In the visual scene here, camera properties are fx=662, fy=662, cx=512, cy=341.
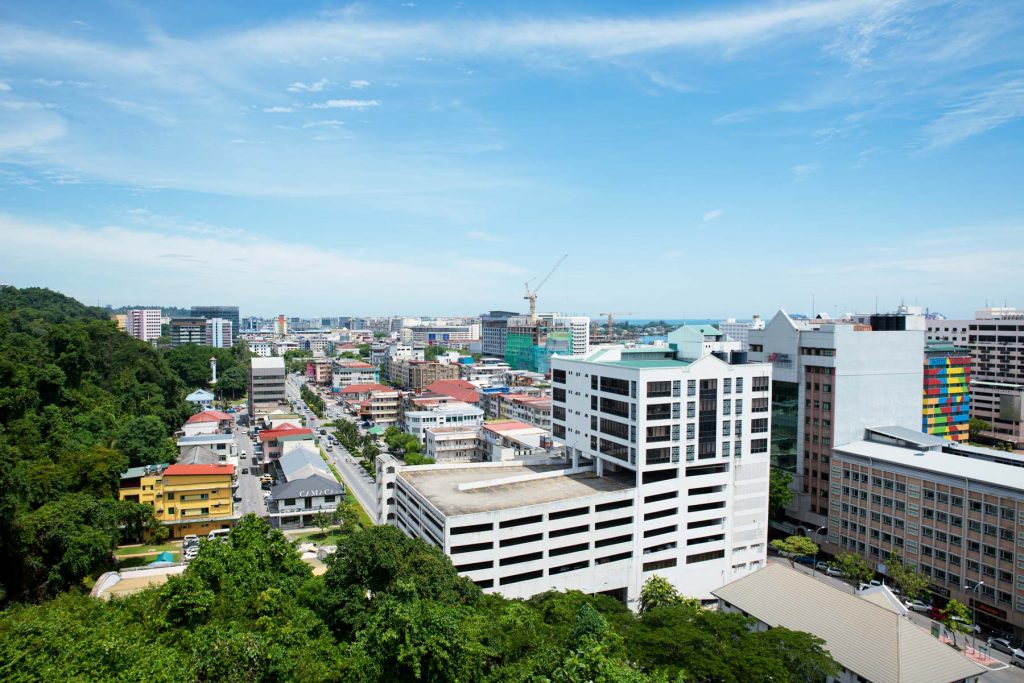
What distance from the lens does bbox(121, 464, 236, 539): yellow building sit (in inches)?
1837

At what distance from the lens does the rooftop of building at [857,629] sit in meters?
24.1

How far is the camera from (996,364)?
79.3m

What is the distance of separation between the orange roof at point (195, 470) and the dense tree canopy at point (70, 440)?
389 cm

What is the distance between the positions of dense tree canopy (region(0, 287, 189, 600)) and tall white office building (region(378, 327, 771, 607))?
687 inches

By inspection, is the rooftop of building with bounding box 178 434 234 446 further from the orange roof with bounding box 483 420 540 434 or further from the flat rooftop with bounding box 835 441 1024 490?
the flat rooftop with bounding box 835 441 1024 490

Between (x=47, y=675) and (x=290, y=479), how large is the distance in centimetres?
3612

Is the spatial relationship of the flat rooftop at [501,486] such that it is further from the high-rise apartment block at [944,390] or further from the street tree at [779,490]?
the high-rise apartment block at [944,390]

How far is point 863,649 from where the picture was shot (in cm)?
2505

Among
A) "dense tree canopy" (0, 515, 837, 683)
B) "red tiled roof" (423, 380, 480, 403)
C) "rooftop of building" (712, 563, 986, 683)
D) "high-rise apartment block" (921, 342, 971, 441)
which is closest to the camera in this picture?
"dense tree canopy" (0, 515, 837, 683)

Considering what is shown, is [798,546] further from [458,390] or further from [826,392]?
[458,390]

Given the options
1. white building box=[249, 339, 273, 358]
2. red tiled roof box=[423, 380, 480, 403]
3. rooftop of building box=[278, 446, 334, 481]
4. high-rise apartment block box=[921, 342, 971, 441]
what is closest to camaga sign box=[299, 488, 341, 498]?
rooftop of building box=[278, 446, 334, 481]

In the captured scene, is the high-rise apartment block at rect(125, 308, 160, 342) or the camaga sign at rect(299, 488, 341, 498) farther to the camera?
the high-rise apartment block at rect(125, 308, 160, 342)

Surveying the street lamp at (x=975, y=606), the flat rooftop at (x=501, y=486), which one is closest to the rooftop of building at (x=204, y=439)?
the flat rooftop at (x=501, y=486)

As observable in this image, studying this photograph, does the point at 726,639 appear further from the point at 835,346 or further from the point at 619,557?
the point at 835,346
